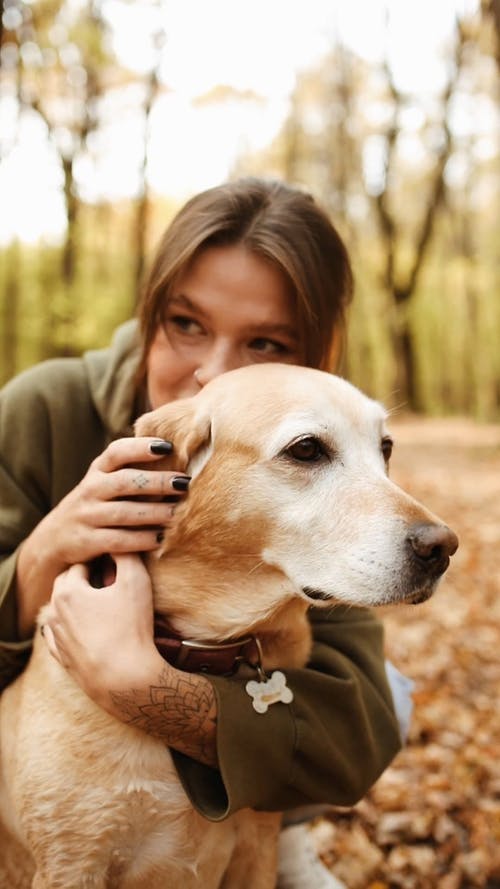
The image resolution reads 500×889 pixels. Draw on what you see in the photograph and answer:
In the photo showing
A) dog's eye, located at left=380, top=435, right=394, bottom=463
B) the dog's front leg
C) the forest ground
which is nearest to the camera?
the dog's front leg

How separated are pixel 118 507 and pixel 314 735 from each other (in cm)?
88

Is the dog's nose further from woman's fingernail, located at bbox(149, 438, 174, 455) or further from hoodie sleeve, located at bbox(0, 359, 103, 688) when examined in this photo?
hoodie sleeve, located at bbox(0, 359, 103, 688)

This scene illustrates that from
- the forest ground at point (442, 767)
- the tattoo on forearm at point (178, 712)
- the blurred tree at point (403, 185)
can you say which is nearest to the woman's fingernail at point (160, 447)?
the tattoo on forearm at point (178, 712)

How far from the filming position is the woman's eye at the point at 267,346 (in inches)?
100

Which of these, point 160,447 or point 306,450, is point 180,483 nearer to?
point 160,447

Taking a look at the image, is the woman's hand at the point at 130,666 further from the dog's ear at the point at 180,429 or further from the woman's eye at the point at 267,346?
the woman's eye at the point at 267,346

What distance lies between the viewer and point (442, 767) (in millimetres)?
3918

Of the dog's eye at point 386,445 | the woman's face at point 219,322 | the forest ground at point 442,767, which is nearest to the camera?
the dog's eye at point 386,445

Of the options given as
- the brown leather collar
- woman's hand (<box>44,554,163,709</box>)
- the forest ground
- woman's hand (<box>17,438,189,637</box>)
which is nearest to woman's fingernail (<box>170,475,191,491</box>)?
woman's hand (<box>17,438,189,637</box>)

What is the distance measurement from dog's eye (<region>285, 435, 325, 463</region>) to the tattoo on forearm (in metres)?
0.68

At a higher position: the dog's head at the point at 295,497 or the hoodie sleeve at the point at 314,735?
the dog's head at the point at 295,497

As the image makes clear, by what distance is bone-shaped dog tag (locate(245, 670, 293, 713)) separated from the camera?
205 centimetres

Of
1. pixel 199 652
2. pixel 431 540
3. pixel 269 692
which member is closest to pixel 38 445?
pixel 199 652

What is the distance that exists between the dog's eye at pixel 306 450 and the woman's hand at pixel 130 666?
560mm
